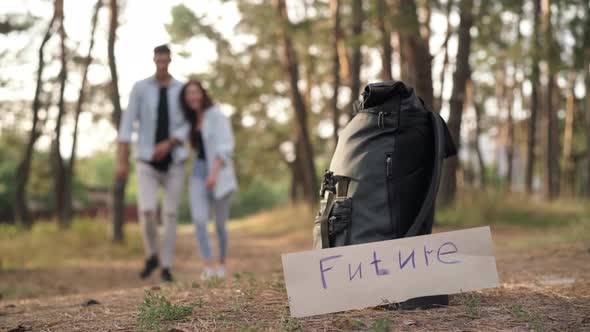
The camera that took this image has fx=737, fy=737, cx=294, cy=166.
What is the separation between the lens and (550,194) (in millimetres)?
21594

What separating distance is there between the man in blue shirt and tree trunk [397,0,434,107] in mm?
5243

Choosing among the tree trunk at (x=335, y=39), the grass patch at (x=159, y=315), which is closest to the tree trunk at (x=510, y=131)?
the tree trunk at (x=335, y=39)

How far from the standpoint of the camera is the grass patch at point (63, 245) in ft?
35.6

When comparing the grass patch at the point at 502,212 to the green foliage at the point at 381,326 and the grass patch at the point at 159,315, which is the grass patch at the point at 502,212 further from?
the green foliage at the point at 381,326

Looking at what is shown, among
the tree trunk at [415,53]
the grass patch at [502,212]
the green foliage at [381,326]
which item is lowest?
the grass patch at [502,212]

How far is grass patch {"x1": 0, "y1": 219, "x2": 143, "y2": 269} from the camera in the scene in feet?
35.6

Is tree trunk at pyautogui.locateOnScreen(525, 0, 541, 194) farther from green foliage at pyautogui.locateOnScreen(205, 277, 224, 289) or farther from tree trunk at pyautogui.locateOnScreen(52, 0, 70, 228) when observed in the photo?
green foliage at pyautogui.locateOnScreen(205, 277, 224, 289)

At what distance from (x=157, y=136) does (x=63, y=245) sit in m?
5.86

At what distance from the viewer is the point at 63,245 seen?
39.4 ft

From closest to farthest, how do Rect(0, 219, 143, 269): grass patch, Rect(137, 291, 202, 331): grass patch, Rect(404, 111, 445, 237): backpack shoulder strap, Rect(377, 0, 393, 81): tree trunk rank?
1. Rect(137, 291, 202, 331): grass patch
2. Rect(404, 111, 445, 237): backpack shoulder strap
3. Rect(0, 219, 143, 269): grass patch
4. Rect(377, 0, 393, 81): tree trunk

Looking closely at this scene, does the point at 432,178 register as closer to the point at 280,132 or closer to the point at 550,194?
the point at 550,194

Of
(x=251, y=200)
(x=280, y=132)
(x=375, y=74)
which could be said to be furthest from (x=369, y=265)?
(x=251, y=200)

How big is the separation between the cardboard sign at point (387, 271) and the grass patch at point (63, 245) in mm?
7351

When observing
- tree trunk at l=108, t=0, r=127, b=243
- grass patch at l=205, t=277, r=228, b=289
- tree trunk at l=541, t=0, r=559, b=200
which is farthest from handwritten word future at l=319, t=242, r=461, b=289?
tree trunk at l=541, t=0, r=559, b=200
